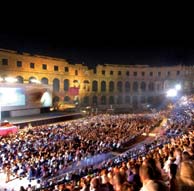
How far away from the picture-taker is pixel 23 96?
32.5m

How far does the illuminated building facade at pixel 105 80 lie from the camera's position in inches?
1800

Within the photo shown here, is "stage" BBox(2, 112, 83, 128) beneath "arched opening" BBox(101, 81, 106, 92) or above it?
beneath

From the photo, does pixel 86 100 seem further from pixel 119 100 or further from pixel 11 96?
pixel 11 96

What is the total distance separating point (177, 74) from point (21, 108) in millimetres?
46045

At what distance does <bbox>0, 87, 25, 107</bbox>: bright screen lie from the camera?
2878 centimetres

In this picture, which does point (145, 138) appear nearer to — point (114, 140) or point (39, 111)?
point (114, 140)

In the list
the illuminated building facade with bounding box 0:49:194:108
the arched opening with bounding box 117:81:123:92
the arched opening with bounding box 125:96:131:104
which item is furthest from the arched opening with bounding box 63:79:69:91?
the arched opening with bounding box 125:96:131:104

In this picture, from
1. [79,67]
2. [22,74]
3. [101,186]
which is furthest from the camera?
[79,67]

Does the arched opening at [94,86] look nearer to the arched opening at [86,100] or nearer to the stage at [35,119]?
the arched opening at [86,100]

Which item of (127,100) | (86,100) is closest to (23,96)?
(86,100)

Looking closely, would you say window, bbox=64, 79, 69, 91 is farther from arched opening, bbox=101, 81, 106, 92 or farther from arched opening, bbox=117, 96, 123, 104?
arched opening, bbox=117, 96, 123, 104

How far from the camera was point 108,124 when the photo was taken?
25750 millimetres

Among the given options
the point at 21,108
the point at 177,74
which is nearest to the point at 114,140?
the point at 21,108

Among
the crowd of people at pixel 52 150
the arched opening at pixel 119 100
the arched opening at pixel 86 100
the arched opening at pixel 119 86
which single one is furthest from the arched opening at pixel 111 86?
the crowd of people at pixel 52 150
